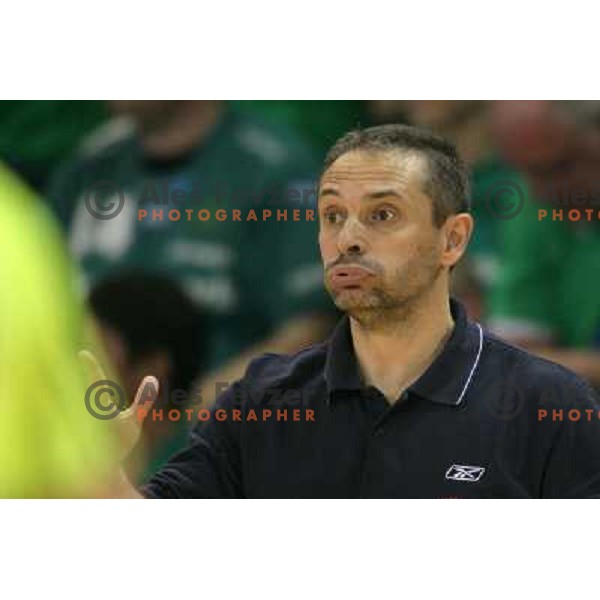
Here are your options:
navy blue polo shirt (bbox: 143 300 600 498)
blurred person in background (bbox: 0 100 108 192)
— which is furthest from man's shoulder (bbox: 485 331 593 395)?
blurred person in background (bbox: 0 100 108 192)

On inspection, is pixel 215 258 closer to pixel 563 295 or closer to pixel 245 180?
pixel 245 180

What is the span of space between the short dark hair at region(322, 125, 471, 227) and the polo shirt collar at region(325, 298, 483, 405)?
0.21m

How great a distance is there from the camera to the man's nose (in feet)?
9.83

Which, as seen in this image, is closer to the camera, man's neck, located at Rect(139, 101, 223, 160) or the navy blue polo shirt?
the navy blue polo shirt

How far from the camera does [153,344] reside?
3127mm

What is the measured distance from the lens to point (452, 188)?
9.98 feet

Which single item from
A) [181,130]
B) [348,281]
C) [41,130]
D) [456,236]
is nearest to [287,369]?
[348,281]

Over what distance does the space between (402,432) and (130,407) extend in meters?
0.59

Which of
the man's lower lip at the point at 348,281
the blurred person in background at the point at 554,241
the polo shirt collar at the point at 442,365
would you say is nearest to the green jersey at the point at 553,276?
the blurred person in background at the point at 554,241

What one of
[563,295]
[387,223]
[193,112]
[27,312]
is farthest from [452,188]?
[27,312]

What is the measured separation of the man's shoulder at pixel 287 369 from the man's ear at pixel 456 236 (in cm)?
33

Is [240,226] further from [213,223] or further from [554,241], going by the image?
[554,241]

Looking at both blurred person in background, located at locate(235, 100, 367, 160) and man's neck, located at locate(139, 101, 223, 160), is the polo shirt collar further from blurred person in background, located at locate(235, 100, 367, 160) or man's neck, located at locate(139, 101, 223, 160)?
man's neck, located at locate(139, 101, 223, 160)

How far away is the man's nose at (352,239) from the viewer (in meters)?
3.00
